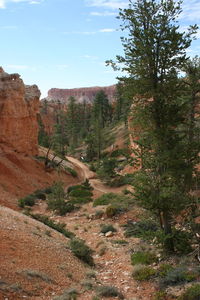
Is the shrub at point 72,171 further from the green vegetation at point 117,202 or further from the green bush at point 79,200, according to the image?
the green vegetation at point 117,202

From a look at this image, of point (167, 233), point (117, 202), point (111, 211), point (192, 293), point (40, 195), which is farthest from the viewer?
point (40, 195)

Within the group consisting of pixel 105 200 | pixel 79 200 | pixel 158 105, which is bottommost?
pixel 79 200

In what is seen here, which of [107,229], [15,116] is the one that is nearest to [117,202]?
[107,229]

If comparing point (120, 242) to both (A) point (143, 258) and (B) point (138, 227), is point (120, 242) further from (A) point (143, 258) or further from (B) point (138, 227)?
(A) point (143, 258)

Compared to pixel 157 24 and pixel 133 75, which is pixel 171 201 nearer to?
pixel 133 75

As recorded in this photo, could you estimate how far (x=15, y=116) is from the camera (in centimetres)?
3481

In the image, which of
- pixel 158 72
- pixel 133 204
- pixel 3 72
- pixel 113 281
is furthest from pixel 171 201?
pixel 3 72

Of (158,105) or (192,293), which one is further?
(158,105)

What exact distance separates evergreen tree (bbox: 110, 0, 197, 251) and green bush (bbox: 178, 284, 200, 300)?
3.54 meters

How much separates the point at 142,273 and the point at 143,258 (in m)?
1.79

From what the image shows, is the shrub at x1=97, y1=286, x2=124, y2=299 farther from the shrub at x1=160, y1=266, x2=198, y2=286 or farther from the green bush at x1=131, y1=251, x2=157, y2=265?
the green bush at x1=131, y1=251, x2=157, y2=265

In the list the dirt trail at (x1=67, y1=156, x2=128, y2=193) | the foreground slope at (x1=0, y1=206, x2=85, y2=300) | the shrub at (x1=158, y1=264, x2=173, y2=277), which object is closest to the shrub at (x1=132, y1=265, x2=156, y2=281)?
the shrub at (x1=158, y1=264, x2=173, y2=277)

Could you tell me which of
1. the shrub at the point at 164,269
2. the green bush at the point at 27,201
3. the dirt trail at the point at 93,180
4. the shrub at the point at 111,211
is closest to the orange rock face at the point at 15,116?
the dirt trail at the point at 93,180

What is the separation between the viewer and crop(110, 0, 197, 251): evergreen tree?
Answer: 40.3ft
